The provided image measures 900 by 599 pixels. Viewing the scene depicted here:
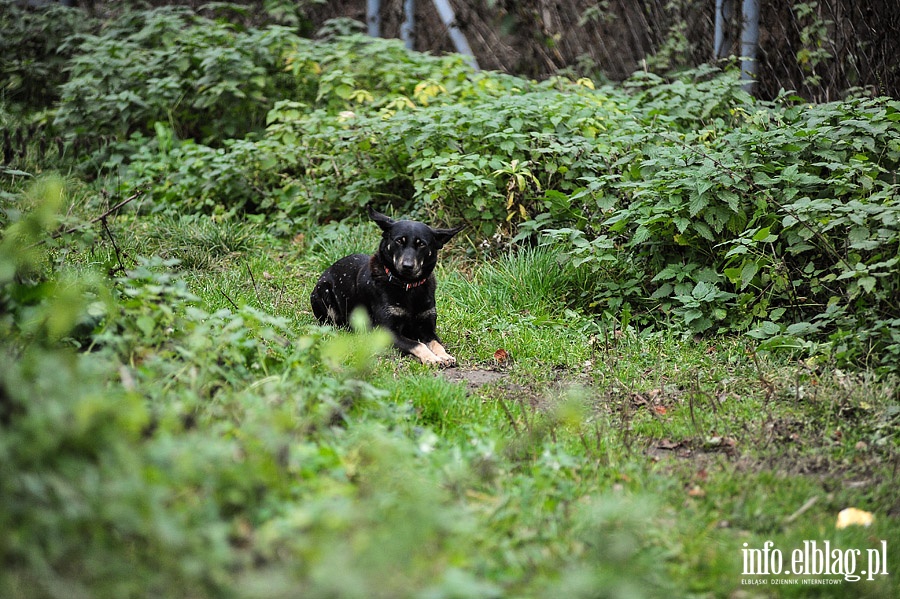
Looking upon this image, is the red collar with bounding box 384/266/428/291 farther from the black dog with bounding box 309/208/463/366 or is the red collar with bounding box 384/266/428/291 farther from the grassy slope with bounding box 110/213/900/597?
the grassy slope with bounding box 110/213/900/597

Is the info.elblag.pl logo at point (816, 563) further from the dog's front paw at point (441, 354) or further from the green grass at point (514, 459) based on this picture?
the dog's front paw at point (441, 354)

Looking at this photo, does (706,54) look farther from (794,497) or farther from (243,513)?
(243,513)

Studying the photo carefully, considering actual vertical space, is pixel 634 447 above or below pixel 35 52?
below

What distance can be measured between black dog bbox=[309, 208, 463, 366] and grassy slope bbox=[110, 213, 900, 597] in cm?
24

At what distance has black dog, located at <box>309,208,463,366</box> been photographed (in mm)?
5207

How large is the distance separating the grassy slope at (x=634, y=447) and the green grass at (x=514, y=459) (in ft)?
0.04

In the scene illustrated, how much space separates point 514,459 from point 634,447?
635 millimetres

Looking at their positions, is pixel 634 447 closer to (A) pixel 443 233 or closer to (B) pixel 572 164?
(A) pixel 443 233

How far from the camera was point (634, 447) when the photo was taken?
11.7 ft

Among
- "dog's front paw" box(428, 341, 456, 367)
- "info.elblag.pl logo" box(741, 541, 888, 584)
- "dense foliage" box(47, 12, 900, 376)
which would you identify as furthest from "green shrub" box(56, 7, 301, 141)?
"info.elblag.pl logo" box(741, 541, 888, 584)

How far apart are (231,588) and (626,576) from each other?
1.02 m

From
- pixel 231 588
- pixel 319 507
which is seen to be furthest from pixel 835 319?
pixel 231 588

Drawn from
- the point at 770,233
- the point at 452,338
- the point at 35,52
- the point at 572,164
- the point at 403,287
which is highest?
the point at 35,52

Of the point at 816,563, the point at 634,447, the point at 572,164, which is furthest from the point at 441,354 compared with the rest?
the point at 816,563
